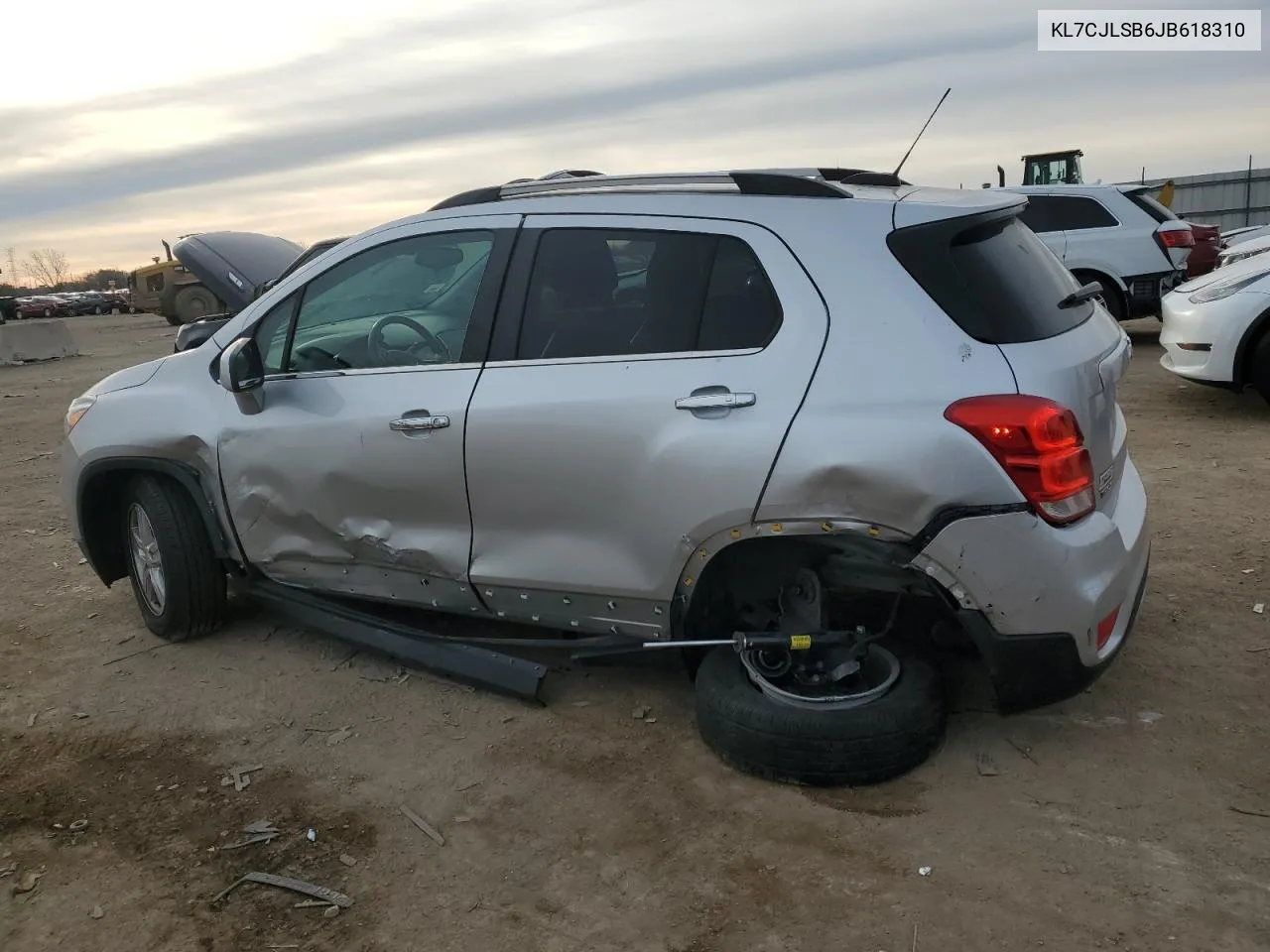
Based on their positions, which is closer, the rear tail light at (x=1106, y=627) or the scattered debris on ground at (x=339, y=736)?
the rear tail light at (x=1106, y=627)

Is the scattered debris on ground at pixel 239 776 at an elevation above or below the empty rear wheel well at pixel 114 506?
below

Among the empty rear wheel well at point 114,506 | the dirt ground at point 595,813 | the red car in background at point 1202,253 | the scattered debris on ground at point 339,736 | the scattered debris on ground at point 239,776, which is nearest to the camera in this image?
the dirt ground at point 595,813

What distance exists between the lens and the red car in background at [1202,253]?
1168cm

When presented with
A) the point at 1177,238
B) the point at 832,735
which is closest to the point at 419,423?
the point at 832,735

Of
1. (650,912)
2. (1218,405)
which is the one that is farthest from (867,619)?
(1218,405)

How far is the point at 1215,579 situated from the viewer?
15.6ft

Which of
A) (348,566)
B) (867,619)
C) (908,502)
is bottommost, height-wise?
(867,619)

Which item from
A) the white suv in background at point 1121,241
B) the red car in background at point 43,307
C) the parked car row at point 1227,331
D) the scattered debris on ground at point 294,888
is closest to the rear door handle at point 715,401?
the scattered debris on ground at point 294,888

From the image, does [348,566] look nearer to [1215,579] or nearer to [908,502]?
[908,502]

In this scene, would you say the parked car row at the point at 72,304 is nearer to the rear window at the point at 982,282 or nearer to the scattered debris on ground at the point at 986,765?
the rear window at the point at 982,282

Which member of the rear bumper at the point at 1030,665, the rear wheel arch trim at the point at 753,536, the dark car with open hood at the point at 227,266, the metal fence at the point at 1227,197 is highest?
the dark car with open hood at the point at 227,266

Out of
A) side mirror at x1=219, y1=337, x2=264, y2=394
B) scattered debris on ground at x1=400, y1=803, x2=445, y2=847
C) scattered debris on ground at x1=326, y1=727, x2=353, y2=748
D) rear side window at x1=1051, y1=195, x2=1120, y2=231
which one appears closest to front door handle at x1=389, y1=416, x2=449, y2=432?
side mirror at x1=219, y1=337, x2=264, y2=394

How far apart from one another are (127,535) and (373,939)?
2836 mm

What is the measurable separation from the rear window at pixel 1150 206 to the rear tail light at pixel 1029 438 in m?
10.4
